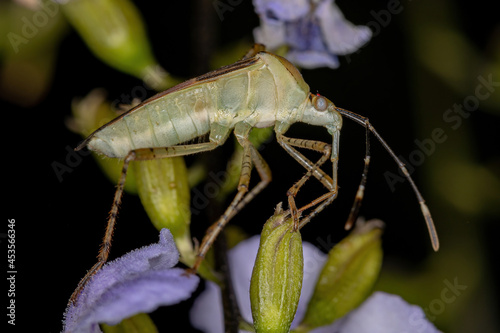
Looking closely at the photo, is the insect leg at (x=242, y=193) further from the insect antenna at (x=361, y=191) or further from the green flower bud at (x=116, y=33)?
the green flower bud at (x=116, y=33)

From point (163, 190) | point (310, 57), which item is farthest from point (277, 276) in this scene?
point (310, 57)

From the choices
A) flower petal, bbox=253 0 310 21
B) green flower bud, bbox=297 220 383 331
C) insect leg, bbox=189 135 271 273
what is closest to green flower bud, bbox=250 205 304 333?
insect leg, bbox=189 135 271 273

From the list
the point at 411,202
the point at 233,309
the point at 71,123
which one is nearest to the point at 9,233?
the point at 71,123

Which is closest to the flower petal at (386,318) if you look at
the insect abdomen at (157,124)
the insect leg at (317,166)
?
the insect leg at (317,166)

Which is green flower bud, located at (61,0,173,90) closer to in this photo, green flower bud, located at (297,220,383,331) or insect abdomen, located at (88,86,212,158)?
insect abdomen, located at (88,86,212,158)

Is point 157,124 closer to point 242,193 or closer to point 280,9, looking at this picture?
point 242,193
